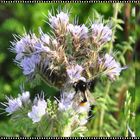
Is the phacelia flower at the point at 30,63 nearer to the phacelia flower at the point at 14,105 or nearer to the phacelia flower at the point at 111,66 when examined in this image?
the phacelia flower at the point at 14,105

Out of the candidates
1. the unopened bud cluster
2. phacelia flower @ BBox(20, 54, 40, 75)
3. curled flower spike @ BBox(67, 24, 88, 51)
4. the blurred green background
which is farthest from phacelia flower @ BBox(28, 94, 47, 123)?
the blurred green background

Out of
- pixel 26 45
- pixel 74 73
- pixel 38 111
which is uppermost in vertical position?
pixel 26 45

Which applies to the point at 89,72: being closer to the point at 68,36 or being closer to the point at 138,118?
the point at 68,36

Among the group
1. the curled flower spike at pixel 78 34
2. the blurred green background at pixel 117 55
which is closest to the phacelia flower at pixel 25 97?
the curled flower spike at pixel 78 34

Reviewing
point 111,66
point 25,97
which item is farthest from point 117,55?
point 25,97

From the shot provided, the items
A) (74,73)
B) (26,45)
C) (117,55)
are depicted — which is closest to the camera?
(74,73)

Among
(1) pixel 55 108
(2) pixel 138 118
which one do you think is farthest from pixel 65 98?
(2) pixel 138 118

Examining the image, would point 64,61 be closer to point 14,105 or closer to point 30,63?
point 30,63
